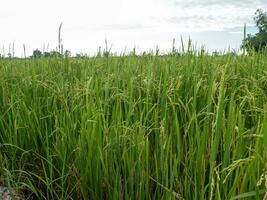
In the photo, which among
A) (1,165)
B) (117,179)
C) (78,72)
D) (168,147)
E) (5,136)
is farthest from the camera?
(78,72)

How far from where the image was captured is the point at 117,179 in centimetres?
126

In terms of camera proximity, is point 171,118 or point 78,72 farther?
point 78,72

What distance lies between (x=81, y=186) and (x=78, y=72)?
1.42 m

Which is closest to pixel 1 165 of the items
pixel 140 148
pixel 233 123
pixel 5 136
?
pixel 5 136

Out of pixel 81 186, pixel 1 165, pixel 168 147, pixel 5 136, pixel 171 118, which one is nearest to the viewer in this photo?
pixel 168 147

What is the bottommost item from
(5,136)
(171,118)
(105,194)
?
(105,194)

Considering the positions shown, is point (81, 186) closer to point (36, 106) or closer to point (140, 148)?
point (140, 148)

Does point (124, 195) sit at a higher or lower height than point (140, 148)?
lower

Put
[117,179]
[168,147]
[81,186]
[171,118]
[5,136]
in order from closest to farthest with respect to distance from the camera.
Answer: [168,147]
[117,179]
[81,186]
[171,118]
[5,136]

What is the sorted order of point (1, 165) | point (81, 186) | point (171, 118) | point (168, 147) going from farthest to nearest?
point (1, 165) < point (171, 118) < point (81, 186) < point (168, 147)

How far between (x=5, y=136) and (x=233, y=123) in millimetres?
1151

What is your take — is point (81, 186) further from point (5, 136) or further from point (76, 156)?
point (5, 136)

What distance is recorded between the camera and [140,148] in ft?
4.16

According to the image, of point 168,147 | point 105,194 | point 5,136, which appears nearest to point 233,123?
point 168,147
